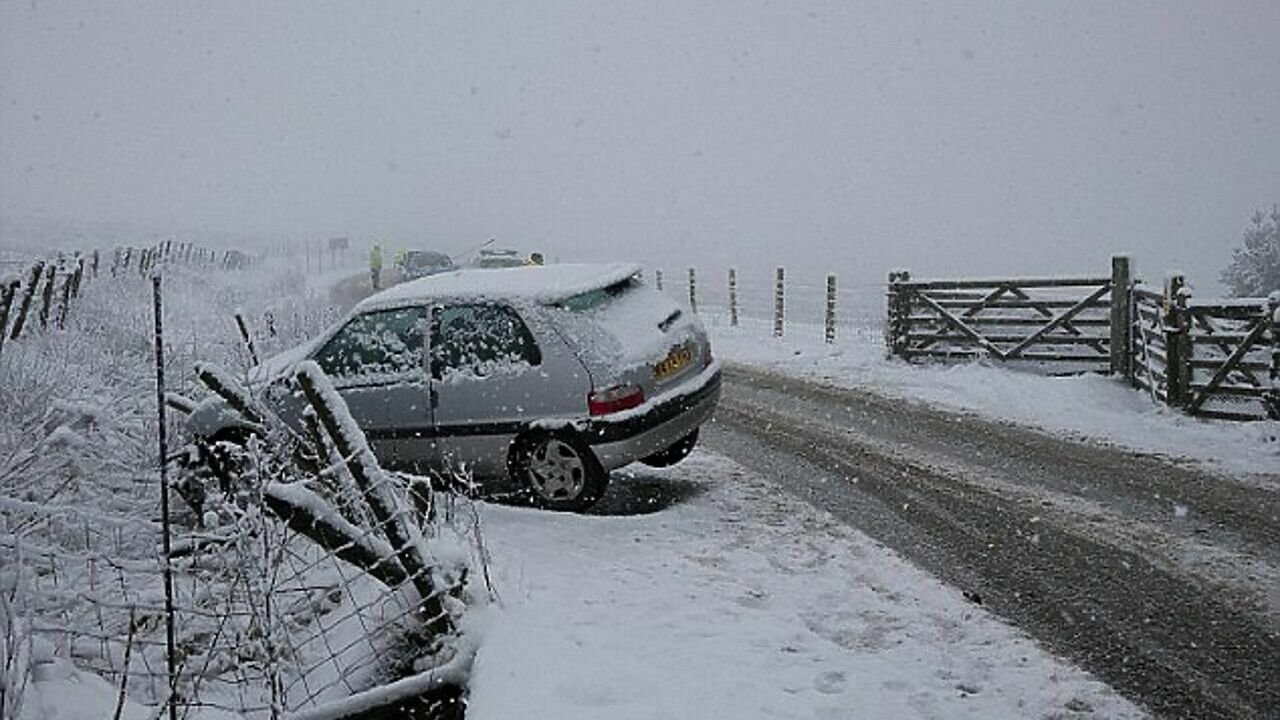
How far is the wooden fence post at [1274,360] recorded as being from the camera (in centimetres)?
954

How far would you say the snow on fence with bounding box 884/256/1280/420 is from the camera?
9.98m

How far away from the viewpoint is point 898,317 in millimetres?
14805

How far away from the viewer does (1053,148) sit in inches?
4621

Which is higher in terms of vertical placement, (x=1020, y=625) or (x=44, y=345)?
(x=44, y=345)

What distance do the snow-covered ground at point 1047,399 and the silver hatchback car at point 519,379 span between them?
426 cm

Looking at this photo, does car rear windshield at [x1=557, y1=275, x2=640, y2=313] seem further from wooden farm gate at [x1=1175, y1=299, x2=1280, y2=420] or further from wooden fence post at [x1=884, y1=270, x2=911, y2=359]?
wooden fence post at [x1=884, y1=270, x2=911, y2=359]

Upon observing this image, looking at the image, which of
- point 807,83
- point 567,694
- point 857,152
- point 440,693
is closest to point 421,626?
point 440,693

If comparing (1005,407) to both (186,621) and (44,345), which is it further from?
(44,345)

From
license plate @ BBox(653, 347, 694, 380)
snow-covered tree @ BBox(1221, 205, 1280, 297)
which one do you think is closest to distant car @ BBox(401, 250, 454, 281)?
license plate @ BBox(653, 347, 694, 380)

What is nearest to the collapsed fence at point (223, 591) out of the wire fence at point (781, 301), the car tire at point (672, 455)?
the car tire at point (672, 455)

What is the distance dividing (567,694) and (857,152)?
449 ft

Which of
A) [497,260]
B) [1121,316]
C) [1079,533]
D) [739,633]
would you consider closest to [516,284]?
[739,633]

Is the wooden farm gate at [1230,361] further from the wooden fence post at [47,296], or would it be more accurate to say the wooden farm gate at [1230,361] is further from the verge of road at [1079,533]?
the wooden fence post at [47,296]

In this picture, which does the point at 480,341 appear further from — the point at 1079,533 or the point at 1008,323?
the point at 1008,323
